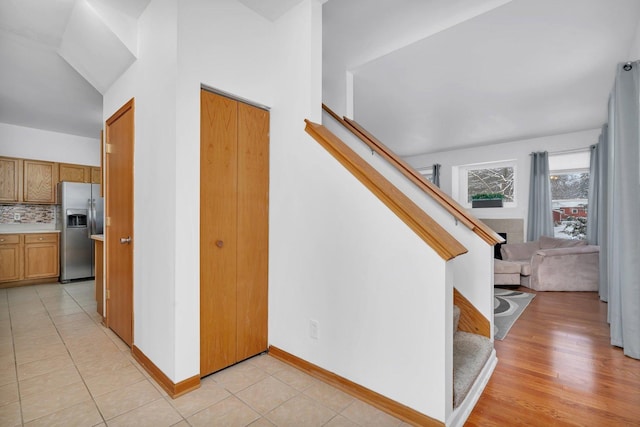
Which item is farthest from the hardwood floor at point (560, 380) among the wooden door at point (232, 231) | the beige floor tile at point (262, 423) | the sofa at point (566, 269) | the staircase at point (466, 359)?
the wooden door at point (232, 231)

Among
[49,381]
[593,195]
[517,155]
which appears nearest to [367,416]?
[49,381]

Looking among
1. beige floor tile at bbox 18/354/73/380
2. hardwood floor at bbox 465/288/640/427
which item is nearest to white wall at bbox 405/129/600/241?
hardwood floor at bbox 465/288/640/427

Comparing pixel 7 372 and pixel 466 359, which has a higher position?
pixel 466 359

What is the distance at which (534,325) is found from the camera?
117 inches

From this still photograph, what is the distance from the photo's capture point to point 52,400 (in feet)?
5.65

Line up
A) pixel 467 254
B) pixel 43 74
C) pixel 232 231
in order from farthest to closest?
pixel 43 74, pixel 467 254, pixel 232 231

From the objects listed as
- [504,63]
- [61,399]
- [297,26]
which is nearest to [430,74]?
[504,63]

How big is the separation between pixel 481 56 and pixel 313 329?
2919 millimetres

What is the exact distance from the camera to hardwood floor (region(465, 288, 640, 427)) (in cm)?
161

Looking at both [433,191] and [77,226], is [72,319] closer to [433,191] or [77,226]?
[77,226]

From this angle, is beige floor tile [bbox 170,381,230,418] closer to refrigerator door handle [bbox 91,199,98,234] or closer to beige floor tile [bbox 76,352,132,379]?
beige floor tile [bbox 76,352,132,379]

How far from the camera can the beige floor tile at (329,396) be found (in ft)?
5.49

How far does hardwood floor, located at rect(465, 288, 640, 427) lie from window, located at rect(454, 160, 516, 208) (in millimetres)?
3417

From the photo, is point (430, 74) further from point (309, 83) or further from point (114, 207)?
point (114, 207)
